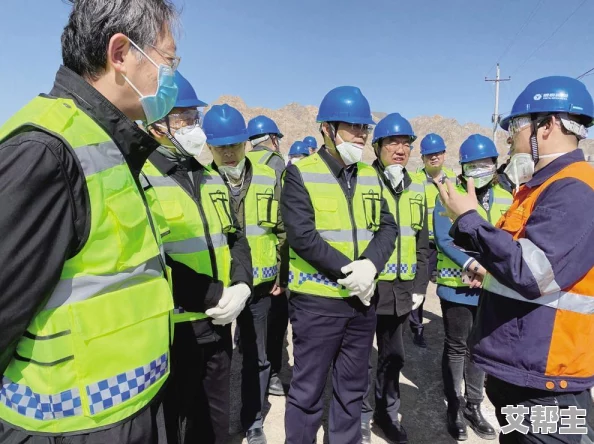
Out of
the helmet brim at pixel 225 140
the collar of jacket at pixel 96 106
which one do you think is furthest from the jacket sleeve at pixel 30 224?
the helmet brim at pixel 225 140

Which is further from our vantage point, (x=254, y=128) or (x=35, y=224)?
(x=254, y=128)

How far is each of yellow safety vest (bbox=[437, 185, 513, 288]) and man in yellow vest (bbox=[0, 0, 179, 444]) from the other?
2.57 meters

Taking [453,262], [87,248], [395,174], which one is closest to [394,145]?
[395,174]

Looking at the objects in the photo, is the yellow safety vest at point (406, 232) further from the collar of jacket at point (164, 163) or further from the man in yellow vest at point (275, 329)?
the collar of jacket at point (164, 163)

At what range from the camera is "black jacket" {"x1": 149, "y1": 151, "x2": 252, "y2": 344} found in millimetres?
2041

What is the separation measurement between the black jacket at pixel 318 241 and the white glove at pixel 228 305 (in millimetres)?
503

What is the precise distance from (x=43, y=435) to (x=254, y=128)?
5.41m

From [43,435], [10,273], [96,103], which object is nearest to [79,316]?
[10,273]

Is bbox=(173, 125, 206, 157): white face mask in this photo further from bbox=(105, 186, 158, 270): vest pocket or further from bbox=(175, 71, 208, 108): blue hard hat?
bbox=(105, 186, 158, 270): vest pocket

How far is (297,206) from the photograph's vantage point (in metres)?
2.49

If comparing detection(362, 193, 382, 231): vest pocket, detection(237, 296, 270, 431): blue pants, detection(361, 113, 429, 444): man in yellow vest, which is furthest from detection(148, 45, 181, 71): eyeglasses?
detection(361, 113, 429, 444): man in yellow vest

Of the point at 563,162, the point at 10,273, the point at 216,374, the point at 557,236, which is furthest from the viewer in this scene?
the point at 216,374

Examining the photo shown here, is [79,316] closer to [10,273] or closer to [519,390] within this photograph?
[10,273]

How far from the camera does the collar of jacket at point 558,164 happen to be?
1.75 metres
